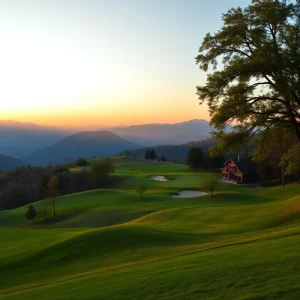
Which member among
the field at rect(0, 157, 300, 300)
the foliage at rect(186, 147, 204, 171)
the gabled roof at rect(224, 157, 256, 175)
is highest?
the foliage at rect(186, 147, 204, 171)

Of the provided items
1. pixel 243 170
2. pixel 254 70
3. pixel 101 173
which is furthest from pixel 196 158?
pixel 254 70

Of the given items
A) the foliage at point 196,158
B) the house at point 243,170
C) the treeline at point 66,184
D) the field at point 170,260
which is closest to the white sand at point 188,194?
the house at point 243,170

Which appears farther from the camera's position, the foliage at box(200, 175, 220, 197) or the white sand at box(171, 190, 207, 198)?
the white sand at box(171, 190, 207, 198)

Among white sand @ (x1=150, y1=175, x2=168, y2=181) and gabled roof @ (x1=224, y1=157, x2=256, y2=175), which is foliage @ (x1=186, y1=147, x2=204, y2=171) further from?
gabled roof @ (x1=224, y1=157, x2=256, y2=175)

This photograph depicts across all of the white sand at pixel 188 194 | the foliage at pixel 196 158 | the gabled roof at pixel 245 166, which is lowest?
the white sand at pixel 188 194

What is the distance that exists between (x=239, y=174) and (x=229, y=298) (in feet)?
A: 246

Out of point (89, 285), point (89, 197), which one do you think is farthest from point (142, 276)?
point (89, 197)

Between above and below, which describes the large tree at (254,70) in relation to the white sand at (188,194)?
above

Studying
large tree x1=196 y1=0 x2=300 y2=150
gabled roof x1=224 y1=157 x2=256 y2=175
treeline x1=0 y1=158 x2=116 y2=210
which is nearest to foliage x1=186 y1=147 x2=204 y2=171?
gabled roof x1=224 y1=157 x2=256 y2=175

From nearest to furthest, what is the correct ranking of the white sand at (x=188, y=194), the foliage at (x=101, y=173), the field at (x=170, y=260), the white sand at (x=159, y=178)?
the field at (x=170, y=260)
the white sand at (x=188, y=194)
the white sand at (x=159, y=178)
the foliage at (x=101, y=173)

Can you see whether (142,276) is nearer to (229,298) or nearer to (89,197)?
(229,298)

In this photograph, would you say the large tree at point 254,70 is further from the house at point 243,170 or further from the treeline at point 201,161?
the treeline at point 201,161

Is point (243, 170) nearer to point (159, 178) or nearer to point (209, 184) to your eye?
point (159, 178)

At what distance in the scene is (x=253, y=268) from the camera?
9.98 m
